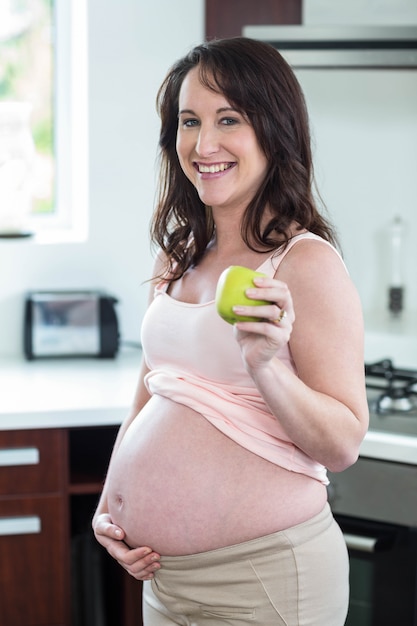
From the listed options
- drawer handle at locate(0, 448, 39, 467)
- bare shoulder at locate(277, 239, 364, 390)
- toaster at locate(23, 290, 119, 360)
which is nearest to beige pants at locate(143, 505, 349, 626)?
bare shoulder at locate(277, 239, 364, 390)

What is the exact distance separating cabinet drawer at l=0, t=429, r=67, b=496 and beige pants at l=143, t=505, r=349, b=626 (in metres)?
0.72

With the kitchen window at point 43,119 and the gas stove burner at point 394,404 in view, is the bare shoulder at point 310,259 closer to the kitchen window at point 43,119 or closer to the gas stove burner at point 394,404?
the gas stove burner at point 394,404

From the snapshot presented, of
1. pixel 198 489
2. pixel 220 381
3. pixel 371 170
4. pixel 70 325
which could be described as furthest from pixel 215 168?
pixel 371 170

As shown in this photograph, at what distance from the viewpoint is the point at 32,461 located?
82.4 inches

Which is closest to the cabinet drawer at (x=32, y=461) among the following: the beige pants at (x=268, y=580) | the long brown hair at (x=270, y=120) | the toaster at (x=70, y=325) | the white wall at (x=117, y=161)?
the toaster at (x=70, y=325)

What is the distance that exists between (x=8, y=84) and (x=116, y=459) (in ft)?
5.42

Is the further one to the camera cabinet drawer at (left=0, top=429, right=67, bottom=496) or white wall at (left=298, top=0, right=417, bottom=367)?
white wall at (left=298, top=0, right=417, bottom=367)

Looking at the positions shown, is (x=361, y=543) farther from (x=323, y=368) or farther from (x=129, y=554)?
(x=323, y=368)

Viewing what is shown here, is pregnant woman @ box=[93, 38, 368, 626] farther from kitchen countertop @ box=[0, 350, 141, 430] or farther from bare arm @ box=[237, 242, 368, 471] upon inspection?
kitchen countertop @ box=[0, 350, 141, 430]

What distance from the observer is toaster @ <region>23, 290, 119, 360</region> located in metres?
2.56

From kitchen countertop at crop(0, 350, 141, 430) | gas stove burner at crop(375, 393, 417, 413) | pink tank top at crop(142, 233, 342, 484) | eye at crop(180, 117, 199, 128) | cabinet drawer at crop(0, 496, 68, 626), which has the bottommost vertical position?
cabinet drawer at crop(0, 496, 68, 626)

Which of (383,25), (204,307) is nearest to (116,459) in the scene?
(204,307)

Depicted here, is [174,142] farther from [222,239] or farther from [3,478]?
[3,478]

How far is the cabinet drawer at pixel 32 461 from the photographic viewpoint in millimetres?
2082
